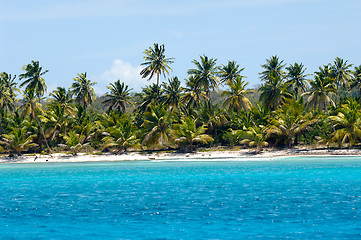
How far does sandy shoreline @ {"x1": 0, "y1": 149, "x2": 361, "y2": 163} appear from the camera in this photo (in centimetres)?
5172

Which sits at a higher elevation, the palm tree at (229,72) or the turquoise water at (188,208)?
the palm tree at (229,72)

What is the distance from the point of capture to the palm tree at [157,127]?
58344 mm

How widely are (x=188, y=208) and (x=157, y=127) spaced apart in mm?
40951

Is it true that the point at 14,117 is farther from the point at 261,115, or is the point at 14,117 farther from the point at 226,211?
the point at 226,211

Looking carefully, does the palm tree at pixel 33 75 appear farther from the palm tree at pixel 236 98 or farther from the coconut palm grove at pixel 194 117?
the palm tree at pixel 236 98

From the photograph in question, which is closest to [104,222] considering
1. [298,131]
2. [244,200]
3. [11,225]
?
[11,225]

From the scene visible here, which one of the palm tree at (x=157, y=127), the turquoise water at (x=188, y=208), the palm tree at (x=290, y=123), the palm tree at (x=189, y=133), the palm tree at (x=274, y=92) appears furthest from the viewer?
the palm tree at (x=274, y=92)

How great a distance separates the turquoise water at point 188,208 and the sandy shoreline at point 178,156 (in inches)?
885

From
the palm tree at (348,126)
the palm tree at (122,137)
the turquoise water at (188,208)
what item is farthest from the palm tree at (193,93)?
Answer: the turquoise water at (188,208)

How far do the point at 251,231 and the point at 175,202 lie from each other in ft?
22.2

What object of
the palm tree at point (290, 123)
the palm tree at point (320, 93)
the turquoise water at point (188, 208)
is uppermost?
the palm tree at point (320, 93)

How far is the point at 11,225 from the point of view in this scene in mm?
15406

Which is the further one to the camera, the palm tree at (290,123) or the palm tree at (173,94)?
the palm tree at (173,94)

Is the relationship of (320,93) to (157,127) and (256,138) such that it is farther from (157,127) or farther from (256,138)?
(157,127)
